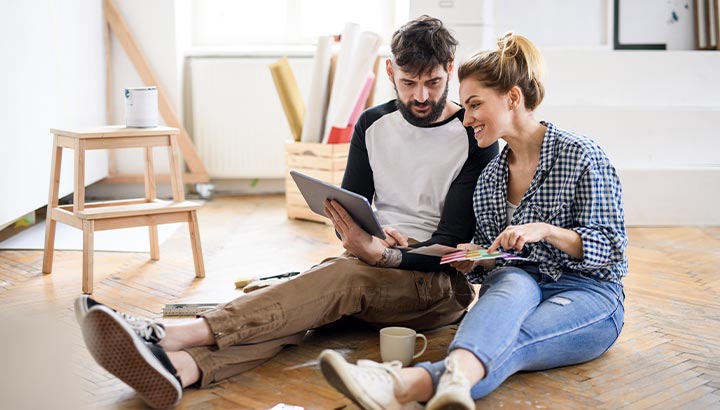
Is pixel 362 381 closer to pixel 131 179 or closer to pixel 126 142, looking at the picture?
pixel 126 142

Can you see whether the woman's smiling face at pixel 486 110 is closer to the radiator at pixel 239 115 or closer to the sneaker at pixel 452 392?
the sneaker at pixel 452 392

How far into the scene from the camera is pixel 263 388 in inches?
83.7

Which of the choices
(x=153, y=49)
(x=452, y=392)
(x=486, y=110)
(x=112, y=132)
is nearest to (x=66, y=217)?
(x=112, y=132)

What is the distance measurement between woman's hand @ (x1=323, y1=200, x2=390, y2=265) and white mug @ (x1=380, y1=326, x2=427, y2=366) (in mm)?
223

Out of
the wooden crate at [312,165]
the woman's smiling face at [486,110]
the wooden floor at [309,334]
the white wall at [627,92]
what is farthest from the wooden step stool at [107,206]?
the white wall at [627,92]

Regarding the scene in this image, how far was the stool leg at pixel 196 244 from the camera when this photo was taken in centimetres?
328

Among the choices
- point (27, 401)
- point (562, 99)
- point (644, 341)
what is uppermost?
point (562, 99)

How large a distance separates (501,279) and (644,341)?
0.67 m

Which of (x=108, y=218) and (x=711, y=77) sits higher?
(x=711, y=77)

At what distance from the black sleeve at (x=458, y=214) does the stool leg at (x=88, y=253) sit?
127 cm

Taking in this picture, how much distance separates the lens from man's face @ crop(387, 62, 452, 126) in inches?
94.5

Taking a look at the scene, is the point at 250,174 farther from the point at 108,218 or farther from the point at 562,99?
the point at 108,218

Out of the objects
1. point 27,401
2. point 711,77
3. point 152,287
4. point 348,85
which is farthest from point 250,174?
point 27,401

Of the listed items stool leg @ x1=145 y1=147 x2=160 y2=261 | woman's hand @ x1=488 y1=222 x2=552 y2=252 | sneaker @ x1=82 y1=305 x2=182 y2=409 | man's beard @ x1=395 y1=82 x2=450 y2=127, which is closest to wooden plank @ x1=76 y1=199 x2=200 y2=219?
stool leg @ x1=145 y1=147 x2=160 y2=261
